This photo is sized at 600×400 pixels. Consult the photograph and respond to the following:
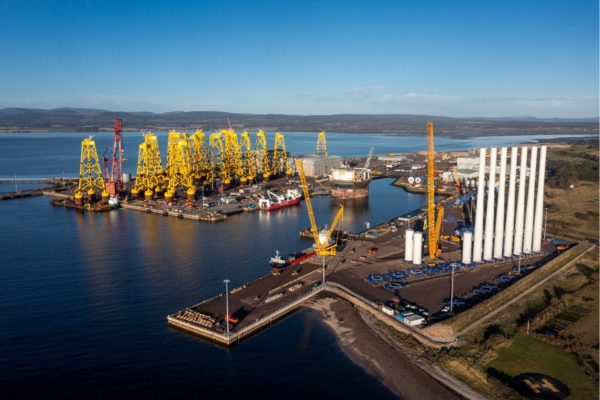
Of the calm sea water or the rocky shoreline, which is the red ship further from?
the rocky shoreline

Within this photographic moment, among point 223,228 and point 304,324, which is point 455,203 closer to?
point 223,228

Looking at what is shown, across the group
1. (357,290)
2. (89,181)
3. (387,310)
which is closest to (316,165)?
(89,181)

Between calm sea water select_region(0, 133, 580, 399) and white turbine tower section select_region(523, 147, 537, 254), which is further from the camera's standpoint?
white turbine tower section select_region(523, 147, 537, 254)

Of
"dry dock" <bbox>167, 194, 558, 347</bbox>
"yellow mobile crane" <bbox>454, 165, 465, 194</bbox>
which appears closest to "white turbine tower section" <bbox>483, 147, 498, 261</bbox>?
"dry dock" <bbox>167, 194, 558, 347</bbox>

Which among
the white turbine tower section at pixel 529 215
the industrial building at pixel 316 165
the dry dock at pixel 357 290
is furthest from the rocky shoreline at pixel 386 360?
the industrial building at pixel 316 165

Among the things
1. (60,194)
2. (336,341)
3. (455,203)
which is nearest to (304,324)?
(336,341)

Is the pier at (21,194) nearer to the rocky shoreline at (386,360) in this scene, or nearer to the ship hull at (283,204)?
the ship hull at (283,204)
